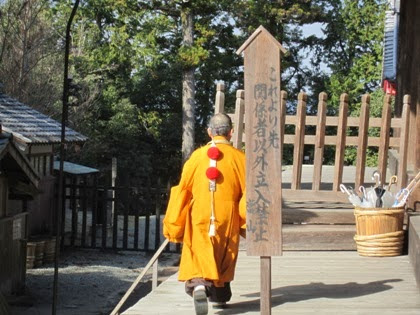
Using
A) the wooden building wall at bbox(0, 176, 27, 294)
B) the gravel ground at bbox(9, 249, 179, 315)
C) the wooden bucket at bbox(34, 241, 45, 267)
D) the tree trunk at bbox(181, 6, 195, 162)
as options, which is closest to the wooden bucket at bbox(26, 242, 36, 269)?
the wooden bucket at bbox(34, 241, 45, 267)

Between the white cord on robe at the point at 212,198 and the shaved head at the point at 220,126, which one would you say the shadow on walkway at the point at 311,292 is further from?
the shaved head at the point at 220,126

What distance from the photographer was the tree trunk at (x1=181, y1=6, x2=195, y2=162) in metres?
30.5

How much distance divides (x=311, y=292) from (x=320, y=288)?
21 cm

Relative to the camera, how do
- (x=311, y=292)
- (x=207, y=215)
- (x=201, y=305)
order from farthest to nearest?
(x=311, y=292) < (x=207, y=215) < (x=201, y=305)

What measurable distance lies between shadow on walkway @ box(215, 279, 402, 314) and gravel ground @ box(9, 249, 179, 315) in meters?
7.27

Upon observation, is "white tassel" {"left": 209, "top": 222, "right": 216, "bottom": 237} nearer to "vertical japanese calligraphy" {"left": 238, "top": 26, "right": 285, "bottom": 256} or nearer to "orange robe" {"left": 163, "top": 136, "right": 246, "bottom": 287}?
"orange robe" {"left": 163, "top": 136, "right": 246, "bottom": 287}

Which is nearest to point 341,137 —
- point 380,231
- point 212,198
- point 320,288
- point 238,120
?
point 238,120

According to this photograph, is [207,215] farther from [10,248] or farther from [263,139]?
[10,248]

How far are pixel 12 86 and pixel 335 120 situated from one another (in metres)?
14.4

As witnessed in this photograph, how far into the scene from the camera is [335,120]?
10.7 meters

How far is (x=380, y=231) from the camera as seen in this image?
30.6ft

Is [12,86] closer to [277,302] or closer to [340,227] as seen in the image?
[340,227]

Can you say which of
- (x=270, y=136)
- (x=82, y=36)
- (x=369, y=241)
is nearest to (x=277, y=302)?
(x=270, y=136)

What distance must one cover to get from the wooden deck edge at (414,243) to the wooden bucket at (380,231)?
180 millimetres
